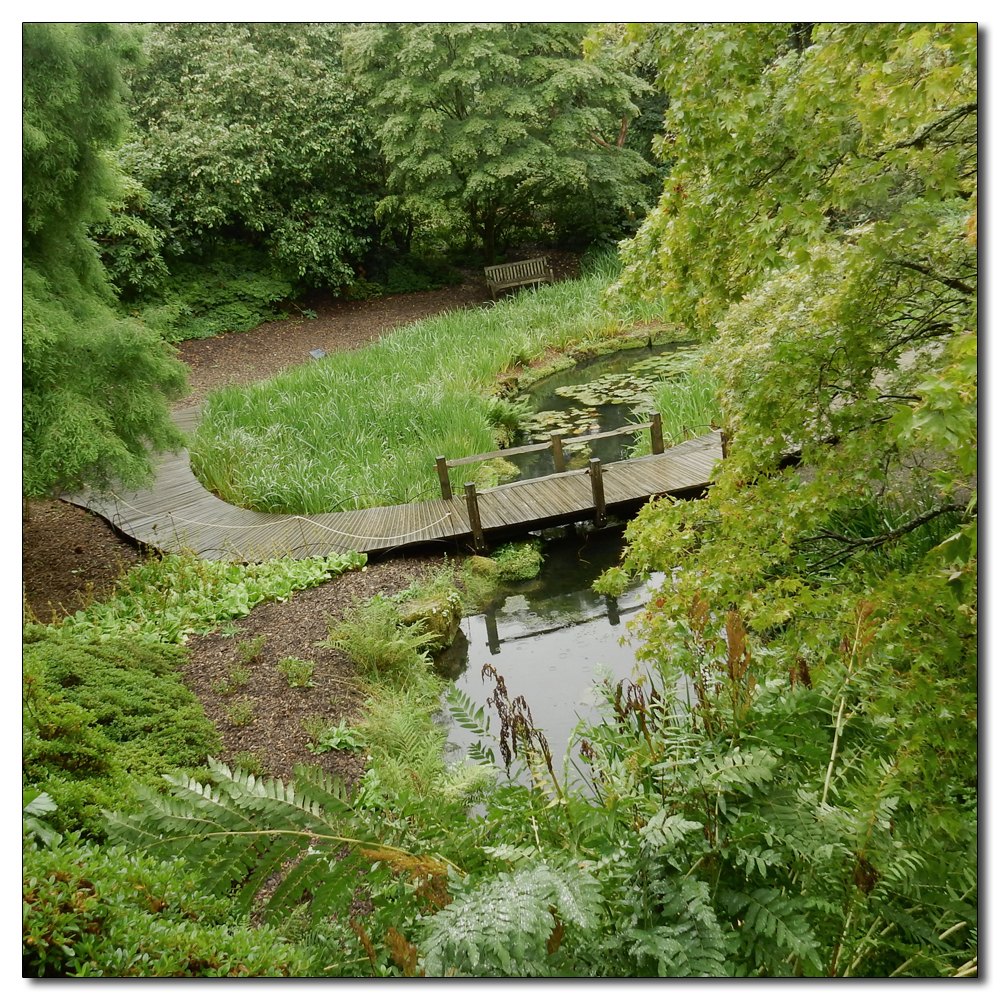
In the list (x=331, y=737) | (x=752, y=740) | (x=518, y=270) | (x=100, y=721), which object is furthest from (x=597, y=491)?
(x=752, y=740)

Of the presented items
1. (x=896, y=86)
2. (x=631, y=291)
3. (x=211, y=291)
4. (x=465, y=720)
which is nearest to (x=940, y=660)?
(x=465, y=720)

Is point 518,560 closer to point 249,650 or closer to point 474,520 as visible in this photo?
point 474,520

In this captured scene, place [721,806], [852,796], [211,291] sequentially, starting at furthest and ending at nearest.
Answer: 1. [211,291]
2. [852,796]
3. [721,806]

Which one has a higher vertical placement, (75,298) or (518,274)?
(75,298)

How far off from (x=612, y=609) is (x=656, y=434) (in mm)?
2335

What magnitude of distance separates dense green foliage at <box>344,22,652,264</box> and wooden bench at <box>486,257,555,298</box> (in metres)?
0.81

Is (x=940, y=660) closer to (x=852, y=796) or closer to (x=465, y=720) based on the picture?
(x=852, y=796)

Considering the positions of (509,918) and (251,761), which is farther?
(251,761)

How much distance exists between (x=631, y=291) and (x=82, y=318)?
3172 mm

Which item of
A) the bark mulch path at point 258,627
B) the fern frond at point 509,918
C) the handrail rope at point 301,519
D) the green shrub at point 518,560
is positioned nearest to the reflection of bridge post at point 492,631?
the green shrub at point 518,560

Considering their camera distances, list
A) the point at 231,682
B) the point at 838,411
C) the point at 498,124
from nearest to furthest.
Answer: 1. the point at 838,411
2. the point at 231,682
3. the point at 498,124

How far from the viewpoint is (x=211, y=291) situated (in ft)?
28.8

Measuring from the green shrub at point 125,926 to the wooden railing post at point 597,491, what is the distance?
15.5ft

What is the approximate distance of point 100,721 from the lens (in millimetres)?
2680
